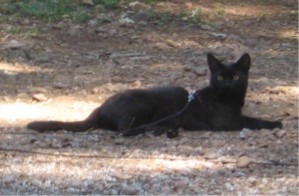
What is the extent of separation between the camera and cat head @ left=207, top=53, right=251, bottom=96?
841 cm

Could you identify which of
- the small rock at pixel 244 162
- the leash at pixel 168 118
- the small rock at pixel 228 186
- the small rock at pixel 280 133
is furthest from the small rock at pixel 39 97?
the small rock at pixel 228 186

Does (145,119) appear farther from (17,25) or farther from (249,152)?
(17,25)

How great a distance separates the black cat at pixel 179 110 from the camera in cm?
803

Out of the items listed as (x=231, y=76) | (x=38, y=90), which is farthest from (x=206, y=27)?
(x=231, y=76)

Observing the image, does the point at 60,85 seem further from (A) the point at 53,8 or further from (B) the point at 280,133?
(A) the point at 53,8

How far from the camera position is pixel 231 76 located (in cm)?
843

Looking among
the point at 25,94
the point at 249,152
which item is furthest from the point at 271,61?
the point at 249,152

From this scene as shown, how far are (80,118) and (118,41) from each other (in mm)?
3818

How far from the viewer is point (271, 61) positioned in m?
11.1

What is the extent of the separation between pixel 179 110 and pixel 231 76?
0.65 metres

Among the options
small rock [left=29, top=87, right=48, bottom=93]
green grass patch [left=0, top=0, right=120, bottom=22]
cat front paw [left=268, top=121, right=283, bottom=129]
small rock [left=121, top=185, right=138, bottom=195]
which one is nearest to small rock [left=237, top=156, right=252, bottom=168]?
small rock [left=121, top=185, right=138, bottom=195]

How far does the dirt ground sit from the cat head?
0.47m

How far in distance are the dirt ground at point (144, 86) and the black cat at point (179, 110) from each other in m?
0.14

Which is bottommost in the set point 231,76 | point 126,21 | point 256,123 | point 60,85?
point 60,85
